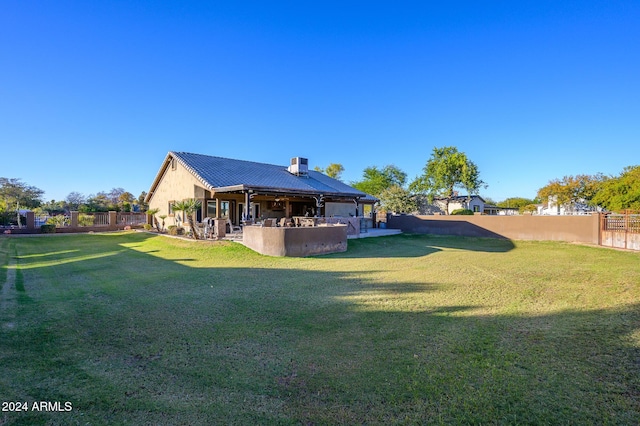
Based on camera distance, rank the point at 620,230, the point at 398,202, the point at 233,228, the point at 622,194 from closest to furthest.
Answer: the point at 620,230 < the point at 233,228 < the point at 398,202 < the point at 622,194

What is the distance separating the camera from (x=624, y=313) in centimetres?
496

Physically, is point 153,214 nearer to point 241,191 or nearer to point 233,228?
point 233,228

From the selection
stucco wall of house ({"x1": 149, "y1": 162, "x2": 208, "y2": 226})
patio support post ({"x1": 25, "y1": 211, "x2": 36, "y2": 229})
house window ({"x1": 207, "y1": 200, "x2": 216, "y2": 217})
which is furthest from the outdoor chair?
patio support post ({"x1": 25, "y1": 211, "x2": 36, "y2": 229})

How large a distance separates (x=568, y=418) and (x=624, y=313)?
3917 mm

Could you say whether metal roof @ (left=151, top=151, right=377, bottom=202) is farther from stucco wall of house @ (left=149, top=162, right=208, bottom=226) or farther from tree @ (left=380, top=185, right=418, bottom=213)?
tree @ (left=380, top=185, right=418, bottom=213)

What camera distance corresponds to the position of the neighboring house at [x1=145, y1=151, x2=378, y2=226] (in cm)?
1711

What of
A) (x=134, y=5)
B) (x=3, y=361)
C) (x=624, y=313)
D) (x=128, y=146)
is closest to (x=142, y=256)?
(x=3, y=361)

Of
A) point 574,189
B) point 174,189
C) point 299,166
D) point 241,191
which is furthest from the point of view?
point 574,189

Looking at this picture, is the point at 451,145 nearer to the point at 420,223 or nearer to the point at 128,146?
the point at 420,223

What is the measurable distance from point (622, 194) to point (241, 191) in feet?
127

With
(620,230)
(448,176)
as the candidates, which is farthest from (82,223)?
(448,176)

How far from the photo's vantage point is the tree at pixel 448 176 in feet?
124

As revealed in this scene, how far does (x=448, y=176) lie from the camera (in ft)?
126

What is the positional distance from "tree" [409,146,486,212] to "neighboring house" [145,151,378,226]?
59.5ft
